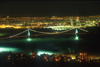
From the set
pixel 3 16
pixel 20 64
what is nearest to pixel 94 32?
pixel 20 64

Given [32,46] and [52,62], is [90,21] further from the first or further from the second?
[52,62]

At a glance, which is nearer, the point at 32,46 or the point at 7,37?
the point at 32,46

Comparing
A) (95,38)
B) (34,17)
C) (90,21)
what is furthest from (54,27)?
(95,38)

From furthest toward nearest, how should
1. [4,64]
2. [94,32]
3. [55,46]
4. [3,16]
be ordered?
[3,16] → [94,32] → [55,46] → [4,64]

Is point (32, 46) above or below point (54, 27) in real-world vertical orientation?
below

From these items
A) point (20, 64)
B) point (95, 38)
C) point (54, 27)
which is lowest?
point (20, 64)

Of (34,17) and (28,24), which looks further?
(28,24)

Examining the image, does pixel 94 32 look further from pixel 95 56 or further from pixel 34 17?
pixel 34 17

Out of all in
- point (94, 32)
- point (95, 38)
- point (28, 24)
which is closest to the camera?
point (95, 38)

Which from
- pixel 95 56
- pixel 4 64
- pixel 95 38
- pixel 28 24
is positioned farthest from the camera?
pixel 28 24
